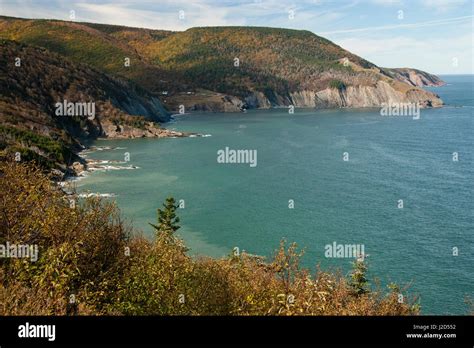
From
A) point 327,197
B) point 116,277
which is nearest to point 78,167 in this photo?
point 327,197

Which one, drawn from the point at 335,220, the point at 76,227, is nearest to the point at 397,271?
the point at 335,220

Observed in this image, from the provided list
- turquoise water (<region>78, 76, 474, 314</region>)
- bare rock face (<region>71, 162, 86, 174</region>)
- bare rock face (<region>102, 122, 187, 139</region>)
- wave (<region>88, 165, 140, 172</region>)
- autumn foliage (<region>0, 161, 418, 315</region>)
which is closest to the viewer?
autumn foliage (<region>0, 161, 418, 315</region>)

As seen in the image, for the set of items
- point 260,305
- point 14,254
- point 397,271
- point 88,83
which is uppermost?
point 88,83

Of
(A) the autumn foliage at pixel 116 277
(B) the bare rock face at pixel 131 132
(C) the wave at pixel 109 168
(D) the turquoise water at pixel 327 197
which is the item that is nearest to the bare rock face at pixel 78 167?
(C) the wave at pixel 109 168

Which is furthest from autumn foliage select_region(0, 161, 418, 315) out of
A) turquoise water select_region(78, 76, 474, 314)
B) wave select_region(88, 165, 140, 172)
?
wave select_region(88, 165, 140, 172)

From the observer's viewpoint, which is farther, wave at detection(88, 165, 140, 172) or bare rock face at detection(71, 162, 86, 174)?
wave at detection(88, 165, 140, 172)

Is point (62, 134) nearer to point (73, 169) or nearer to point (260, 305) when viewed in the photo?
point (73, 169)

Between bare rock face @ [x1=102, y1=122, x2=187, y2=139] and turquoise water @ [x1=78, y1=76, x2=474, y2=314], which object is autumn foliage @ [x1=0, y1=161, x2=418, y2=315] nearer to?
turquoise water @ [x1=78, y1=76, x2=474, y2=314]

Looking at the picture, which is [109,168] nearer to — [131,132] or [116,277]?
[131,132]
